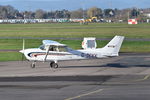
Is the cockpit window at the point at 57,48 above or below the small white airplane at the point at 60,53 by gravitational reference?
above

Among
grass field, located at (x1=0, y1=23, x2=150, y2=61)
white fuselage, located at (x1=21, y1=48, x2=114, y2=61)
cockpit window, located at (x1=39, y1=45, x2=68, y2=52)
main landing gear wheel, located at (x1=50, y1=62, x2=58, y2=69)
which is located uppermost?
cockpit window, located at (x1=39, y1=45, x2=68, y2=52)

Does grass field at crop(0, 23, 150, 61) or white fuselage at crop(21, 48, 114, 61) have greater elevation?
white fuselage at crop(21, 48, 114, 61)

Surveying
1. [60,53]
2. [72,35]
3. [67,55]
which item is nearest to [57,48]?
[60,53]

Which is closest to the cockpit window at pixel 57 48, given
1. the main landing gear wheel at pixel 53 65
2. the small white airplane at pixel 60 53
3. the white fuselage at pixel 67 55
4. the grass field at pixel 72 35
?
the small white airplane at pixel 60 53

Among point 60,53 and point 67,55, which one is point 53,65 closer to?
point 60,53

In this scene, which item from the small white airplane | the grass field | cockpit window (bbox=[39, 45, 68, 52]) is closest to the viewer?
the small white airplane

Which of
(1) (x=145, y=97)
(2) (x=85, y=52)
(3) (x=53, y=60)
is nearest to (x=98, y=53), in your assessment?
(2) (x=85, y=52)

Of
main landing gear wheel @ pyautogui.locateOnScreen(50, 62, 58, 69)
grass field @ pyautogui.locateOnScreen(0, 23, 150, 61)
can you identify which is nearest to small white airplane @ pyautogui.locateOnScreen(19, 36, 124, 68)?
main landing gear wheel @ pyautogui.locateOnScreen(50, 62, 58, 69)

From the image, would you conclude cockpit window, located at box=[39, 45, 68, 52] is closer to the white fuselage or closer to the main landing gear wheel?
the white fuselage

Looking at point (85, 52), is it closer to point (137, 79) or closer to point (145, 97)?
point (137, 79)

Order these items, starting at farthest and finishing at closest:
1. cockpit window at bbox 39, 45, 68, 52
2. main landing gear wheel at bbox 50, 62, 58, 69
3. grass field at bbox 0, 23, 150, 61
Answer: grass field at bbox 0, 23, 150, 61 < main landing gear wheel at bbox 50, 62, 58, 69 < cockpit window at bbox 39, 45, 68, 52

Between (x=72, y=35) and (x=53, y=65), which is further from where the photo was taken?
(x=72, y=35)

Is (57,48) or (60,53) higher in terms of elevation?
(57,48)

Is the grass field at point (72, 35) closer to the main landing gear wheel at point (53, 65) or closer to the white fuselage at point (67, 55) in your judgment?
the main landing gear wheel at point (53, 65)
